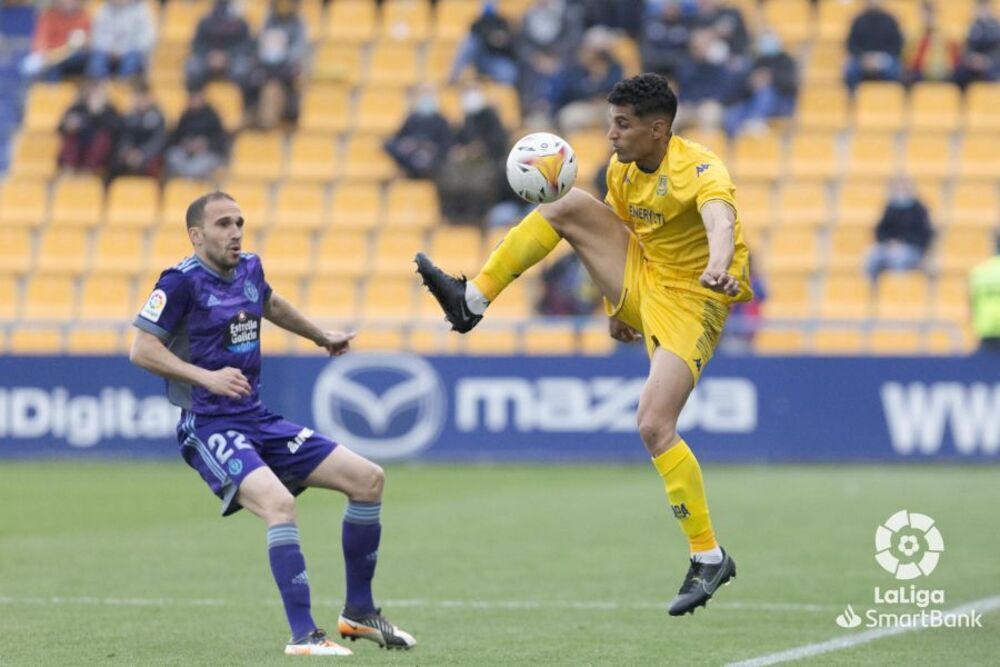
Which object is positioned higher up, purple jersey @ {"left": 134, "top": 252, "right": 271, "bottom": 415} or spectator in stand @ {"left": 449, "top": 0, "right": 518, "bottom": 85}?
spectator in stand @ {"left": 449, "top": 0, "right": 518, "bottom": 85}

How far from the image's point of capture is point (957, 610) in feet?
31.1

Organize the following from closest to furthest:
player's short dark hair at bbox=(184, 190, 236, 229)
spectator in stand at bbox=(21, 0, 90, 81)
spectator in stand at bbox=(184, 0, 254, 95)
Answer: player's short dark hair at bbox=(184, 190, 236, 229) < spectator in stand at bbox=(184, 0, 254, 95) < spectator in stand at bbox=(21, 0, 90, 81)

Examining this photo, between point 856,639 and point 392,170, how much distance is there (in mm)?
15477

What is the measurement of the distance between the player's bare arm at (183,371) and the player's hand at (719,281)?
213 centimetres

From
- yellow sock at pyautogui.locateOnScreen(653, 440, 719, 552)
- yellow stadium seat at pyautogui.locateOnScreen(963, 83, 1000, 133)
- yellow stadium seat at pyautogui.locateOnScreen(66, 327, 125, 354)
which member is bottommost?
yellow stadium seat at pyautogui.locateOnScreen(66, 327, 125, 354)

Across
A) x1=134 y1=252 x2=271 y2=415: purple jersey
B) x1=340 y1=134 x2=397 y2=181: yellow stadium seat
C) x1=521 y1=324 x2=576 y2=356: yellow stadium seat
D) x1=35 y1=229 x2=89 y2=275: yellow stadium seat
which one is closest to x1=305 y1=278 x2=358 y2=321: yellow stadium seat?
x1=340 y1=134 x2=397 y2=181: yellow stadium seat

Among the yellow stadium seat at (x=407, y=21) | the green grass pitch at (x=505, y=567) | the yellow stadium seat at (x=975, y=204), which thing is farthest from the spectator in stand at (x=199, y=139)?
the yellow stadium seat at (x=975, y=204)

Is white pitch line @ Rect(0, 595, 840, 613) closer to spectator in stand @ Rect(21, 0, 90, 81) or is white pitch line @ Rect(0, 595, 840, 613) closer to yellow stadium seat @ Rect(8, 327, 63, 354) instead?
yellow stadium seat @ Rect(8, 327, 63, 354)

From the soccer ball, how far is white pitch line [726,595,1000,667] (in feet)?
7.90

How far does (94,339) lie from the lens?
2038 centimetres

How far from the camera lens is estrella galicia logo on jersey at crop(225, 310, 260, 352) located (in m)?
8.48

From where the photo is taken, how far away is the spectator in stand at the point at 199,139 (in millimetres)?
23062

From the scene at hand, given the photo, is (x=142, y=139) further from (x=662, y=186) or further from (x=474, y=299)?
(x=662, y=186)

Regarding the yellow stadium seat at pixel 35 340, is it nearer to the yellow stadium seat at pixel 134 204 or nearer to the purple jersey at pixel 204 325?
the yellow stadium seat at pixel 134 204
